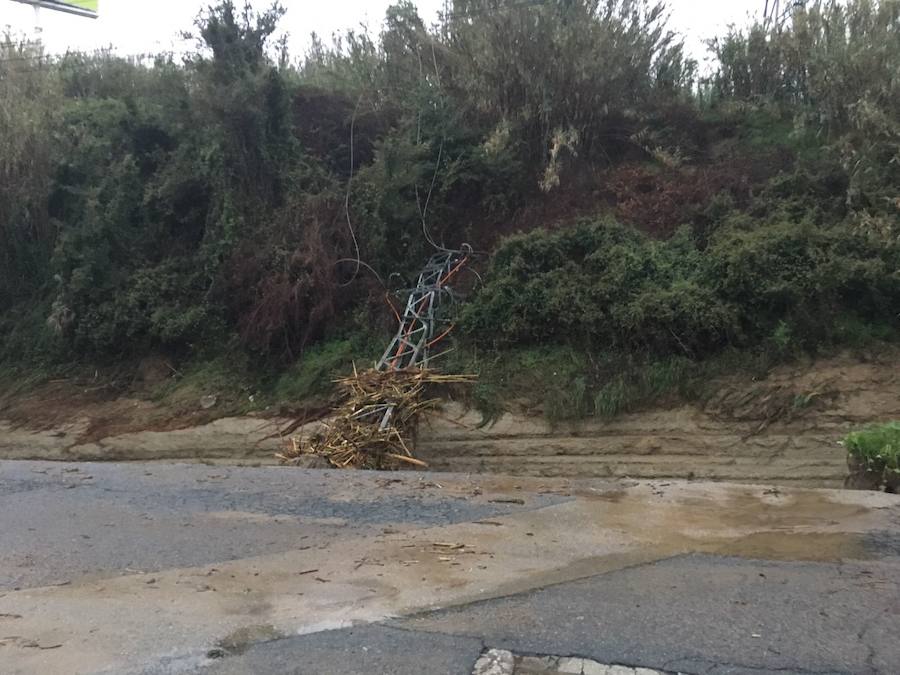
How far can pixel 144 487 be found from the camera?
8.76 meters

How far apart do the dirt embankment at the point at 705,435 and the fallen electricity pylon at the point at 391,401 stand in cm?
48

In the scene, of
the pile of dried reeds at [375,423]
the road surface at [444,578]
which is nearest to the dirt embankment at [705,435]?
the pile of dried reeds at [375,423]

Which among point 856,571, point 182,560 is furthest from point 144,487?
point 856,571

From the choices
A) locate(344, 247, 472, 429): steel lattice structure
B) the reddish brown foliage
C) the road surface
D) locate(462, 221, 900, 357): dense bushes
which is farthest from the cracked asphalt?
the reddish brown foliage

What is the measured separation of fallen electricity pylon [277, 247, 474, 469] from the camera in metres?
11.9

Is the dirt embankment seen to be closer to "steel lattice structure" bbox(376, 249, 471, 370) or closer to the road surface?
"steel lattice structure" bbox(376, 249, 471, 370)

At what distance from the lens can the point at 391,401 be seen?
12.6 meters

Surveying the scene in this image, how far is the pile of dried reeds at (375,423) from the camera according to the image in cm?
1187

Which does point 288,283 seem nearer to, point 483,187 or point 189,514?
point 483,187

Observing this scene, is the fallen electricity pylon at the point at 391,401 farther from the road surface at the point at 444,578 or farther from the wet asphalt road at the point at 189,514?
the road surface at the point at 444,578

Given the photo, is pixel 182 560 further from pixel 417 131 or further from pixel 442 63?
pixel 442 63

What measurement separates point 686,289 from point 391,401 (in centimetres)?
472

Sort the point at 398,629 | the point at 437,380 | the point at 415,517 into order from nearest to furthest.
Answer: the point at 398,629 < the point at 415,517 < the point at 437,380

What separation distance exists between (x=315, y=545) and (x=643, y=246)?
28.8ft
